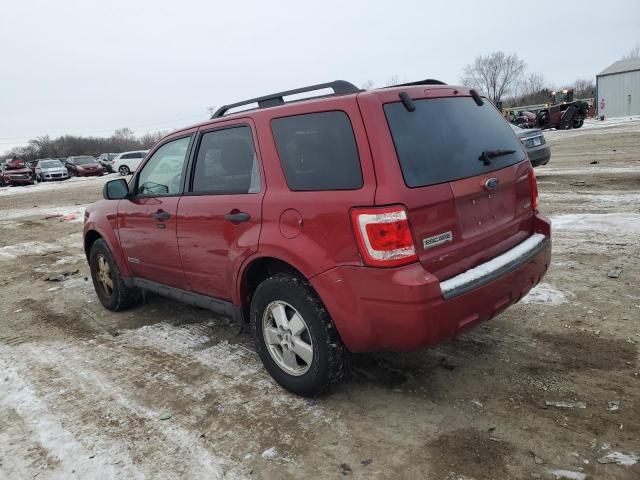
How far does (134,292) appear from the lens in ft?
17.0

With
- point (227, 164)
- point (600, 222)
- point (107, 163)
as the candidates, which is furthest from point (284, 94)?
point (107, 163)

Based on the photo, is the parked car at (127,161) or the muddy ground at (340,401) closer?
the muddy ground at (340,401)

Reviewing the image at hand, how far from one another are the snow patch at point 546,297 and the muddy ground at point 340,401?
20 mm

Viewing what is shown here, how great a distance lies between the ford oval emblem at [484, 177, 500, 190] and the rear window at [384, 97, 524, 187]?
6 cm

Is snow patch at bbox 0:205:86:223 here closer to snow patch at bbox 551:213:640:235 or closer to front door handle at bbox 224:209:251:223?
front door handle at bbox 224:209:251:223

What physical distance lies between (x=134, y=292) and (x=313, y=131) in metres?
3.17

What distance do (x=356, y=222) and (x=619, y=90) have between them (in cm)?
5167

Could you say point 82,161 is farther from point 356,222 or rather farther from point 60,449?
point 356,222

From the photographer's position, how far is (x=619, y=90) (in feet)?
146

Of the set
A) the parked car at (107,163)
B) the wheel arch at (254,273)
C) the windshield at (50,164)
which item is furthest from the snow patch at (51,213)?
the parked car at (107,163)

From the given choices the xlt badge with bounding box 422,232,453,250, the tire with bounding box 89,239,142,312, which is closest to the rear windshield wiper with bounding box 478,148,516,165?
the xlt badge with bounding box 422,232,453,250

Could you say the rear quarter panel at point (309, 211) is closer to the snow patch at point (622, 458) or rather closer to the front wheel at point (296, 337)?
the front wheel at point (296, 337)

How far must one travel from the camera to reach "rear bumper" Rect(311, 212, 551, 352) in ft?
8.36

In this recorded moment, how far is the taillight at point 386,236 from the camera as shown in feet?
8.38
